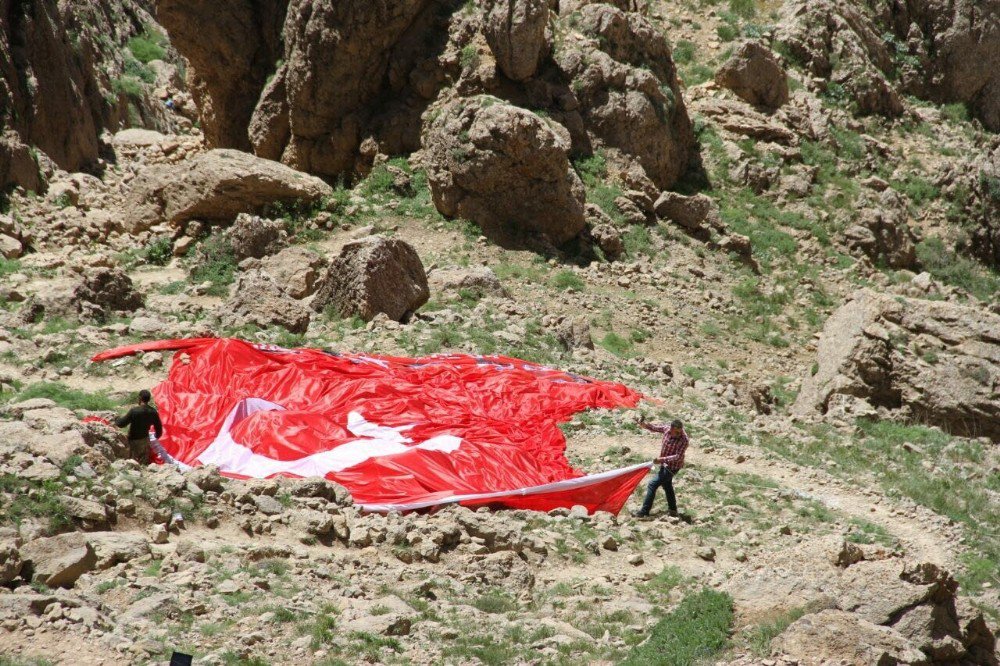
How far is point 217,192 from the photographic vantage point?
1989cm

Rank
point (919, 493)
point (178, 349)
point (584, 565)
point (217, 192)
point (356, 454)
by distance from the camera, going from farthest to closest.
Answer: point (217, 192) < point (178, 349) < point (919, 493) < point (356, 454) < point (584, 565)

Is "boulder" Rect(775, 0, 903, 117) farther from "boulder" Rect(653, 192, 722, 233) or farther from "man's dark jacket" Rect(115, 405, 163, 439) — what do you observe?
"man's dark jacket" Rect(115, 405, 163, 439)

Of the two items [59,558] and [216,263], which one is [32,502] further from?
[216,263]

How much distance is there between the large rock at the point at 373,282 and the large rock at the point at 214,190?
4442 mm

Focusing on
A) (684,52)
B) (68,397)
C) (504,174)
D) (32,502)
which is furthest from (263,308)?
(684,52)

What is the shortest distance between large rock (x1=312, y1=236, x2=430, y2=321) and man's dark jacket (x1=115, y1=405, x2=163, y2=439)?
643 cm

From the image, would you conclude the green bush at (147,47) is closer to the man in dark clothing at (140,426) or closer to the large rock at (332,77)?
the large rock at (332,77)

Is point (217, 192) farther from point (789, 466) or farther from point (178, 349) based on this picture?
point (789, 466)

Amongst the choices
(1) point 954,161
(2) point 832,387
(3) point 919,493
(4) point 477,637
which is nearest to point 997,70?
(1) point 954,161

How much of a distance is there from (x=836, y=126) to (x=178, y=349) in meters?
20.7

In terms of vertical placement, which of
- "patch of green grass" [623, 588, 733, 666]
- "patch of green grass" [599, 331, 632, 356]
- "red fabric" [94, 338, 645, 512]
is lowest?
"patch of green grass" [599, 331, 632, 356]

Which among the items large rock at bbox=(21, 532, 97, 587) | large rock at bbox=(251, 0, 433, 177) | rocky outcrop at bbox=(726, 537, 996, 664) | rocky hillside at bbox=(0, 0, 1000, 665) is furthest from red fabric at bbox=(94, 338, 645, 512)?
large rock at bbox=(251, 0, 433, 177)

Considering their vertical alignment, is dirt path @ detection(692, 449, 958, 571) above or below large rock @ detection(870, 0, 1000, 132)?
below

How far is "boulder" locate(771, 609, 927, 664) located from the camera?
19.3ft
